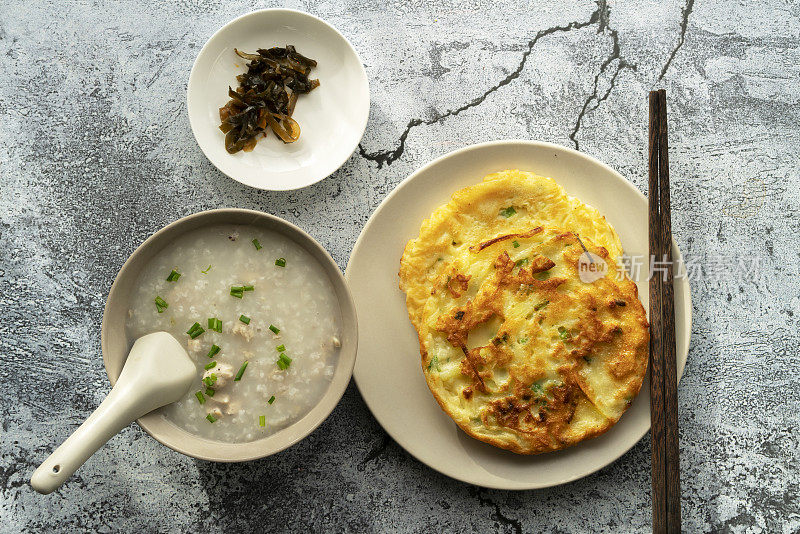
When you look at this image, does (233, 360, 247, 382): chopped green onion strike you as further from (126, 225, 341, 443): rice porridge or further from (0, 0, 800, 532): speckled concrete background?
(0, 0, 800, 532): speckled concrete background

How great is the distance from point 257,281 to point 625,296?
1.27 meters

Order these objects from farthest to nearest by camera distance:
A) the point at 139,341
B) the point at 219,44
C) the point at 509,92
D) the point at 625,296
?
the point at 509,92 < the point at 219,44 < the point at 625,296 < the point at 139,341

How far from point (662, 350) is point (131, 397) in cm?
176

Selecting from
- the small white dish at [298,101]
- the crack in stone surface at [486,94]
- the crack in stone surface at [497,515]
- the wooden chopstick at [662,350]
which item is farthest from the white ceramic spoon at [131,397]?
the wooden chopstick at [662,350]

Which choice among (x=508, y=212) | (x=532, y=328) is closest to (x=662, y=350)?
(x=532, y=328)

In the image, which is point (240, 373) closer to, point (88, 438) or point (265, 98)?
point (88, 438)

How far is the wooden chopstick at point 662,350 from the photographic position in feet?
7.36

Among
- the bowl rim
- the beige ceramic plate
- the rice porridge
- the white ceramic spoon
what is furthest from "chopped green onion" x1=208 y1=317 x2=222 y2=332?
the beige ceramic plate

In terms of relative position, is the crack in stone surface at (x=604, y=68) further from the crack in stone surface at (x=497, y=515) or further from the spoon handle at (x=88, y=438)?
the spoon handle at (x=88, y=438)

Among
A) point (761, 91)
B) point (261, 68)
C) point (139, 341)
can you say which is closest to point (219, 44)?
point (261, 68)

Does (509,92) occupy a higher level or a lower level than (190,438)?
higher

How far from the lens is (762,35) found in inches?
105

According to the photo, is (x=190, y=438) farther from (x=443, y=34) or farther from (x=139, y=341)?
(x=443, y=34)

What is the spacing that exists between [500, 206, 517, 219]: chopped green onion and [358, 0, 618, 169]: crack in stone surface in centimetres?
53
